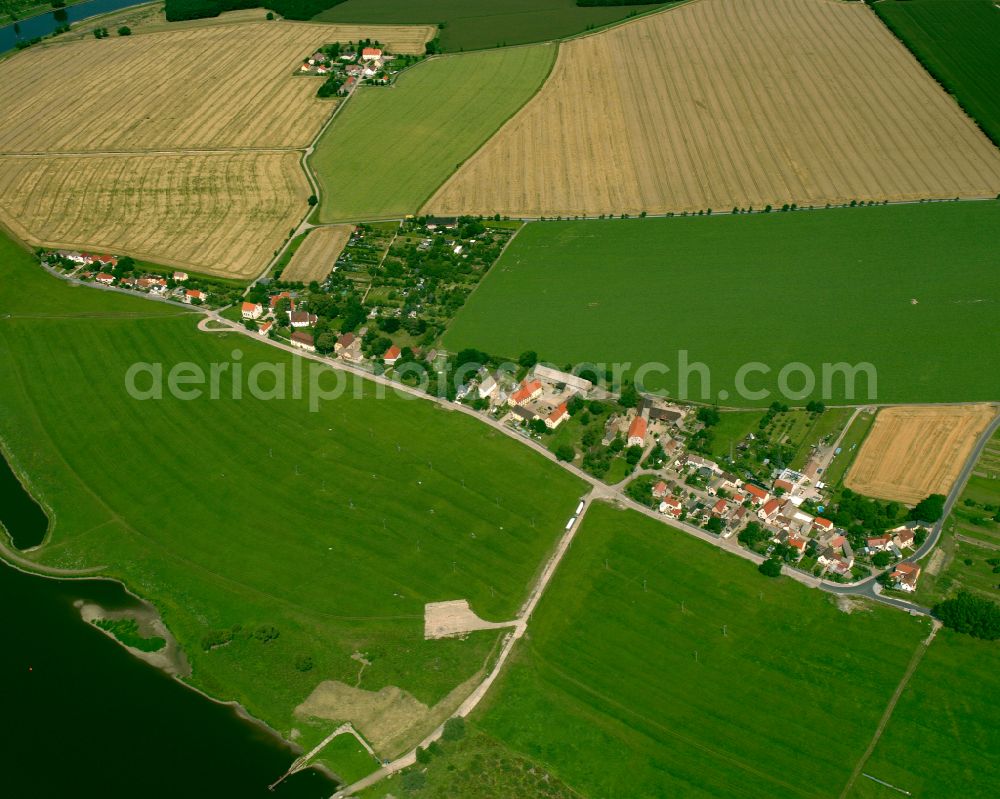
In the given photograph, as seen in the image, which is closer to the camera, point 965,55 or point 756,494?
point 756,494

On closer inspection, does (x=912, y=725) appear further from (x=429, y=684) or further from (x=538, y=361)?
(x=538, y=361)

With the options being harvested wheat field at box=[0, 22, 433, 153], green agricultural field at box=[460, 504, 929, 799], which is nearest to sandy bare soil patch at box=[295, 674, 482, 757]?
green agricultural field at box=[460, 504, 929, 799]

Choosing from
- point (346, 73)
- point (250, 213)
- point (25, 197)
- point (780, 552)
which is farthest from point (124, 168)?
point (780, 552)

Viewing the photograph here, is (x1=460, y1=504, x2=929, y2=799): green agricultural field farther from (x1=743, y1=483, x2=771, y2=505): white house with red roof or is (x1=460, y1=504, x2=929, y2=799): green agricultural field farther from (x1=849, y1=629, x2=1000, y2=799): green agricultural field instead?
(x1=743, y1=483, x2=771, y2=505): white house with red roof

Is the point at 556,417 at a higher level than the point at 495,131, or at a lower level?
lower

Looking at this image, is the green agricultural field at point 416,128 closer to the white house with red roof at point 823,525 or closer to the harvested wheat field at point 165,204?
the harvested wheat field at point 165,204

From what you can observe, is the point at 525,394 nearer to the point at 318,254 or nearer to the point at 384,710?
the point at 384,710

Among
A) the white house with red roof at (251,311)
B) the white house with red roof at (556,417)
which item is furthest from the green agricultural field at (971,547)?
the white house with red roof at (251,311)

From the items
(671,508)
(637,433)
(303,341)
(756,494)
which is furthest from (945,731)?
(303,341)
